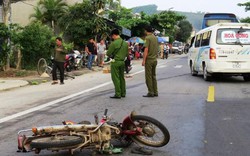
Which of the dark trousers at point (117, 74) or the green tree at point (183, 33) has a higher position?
the green tree at point (183, 33)

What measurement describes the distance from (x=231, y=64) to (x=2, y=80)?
8511mm

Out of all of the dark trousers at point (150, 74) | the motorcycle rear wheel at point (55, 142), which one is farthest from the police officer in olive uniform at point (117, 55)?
the motorcycle rear wheel at point (55, 142)

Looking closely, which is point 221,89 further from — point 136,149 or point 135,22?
point 135,22

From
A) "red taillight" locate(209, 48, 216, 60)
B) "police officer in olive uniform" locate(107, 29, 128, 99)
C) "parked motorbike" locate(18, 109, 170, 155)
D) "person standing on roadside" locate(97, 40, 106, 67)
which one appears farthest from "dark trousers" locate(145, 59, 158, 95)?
"person standing on roadside" locate(97, 40, 106, 67)

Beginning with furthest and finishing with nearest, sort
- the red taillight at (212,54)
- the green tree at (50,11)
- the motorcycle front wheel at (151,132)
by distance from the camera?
1. the green tree at (50,11)
2. the red taillight at (212,54)
3. the motorcycle front wheel at (151,132)

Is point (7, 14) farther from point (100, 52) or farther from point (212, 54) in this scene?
point (212, 54)

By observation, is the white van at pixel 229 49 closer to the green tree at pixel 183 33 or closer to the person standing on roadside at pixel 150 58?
the person standing on roadside at pixel 150 58

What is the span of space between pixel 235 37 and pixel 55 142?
10.2m

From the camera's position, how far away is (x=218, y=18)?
91.0ft

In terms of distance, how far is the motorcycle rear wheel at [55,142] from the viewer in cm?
507

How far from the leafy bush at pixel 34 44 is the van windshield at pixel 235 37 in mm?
8678

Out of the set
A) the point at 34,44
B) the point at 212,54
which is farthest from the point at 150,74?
the point at 34,44

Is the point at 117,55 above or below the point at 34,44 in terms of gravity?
below

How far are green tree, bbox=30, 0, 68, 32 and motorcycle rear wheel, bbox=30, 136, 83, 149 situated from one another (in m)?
24.7
